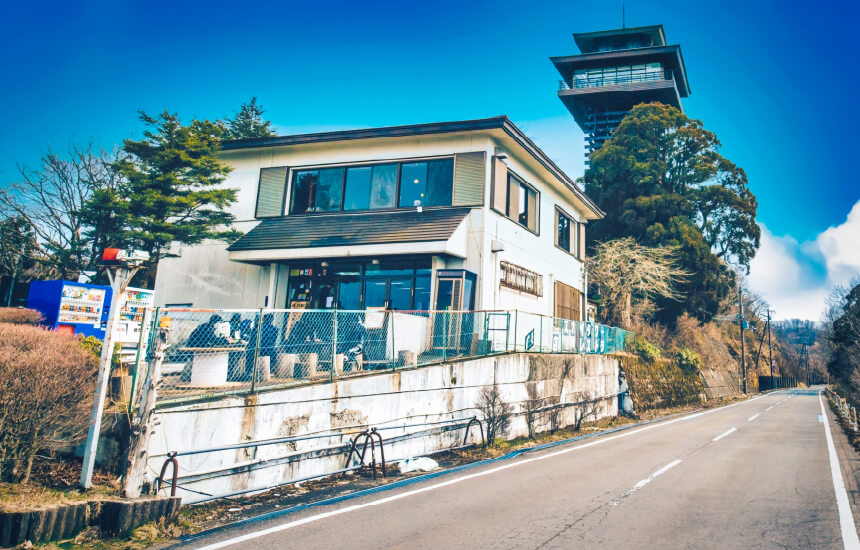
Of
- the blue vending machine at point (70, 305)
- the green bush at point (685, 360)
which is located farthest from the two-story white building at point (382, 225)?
the green bush at point (685, 360)

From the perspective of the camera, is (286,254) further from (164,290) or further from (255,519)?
(255,519)

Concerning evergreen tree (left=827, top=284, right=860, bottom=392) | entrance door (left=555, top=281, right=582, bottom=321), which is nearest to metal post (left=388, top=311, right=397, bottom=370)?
entrance door (left=555, top=281, right=582, bottom=321)

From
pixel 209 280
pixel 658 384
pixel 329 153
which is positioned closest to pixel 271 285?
pixel 209 280

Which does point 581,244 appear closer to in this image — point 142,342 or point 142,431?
point 142,342

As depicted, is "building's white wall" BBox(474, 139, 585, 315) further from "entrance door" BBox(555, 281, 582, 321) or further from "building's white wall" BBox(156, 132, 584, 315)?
"entrance door" BBox(555, 281, 582, 321)

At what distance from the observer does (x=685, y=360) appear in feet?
99.5

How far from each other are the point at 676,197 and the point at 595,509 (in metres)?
30.3

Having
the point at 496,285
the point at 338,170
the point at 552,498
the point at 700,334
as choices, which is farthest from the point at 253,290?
the point at 700,334

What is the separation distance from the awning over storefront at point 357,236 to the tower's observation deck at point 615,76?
33.4 meters

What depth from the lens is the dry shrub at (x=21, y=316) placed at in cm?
1139

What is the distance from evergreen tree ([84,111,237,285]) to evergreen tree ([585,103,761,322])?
2421 cm

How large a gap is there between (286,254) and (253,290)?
283 centimetres

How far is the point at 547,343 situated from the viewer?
16.5m

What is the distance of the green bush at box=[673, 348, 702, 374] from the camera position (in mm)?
29938
